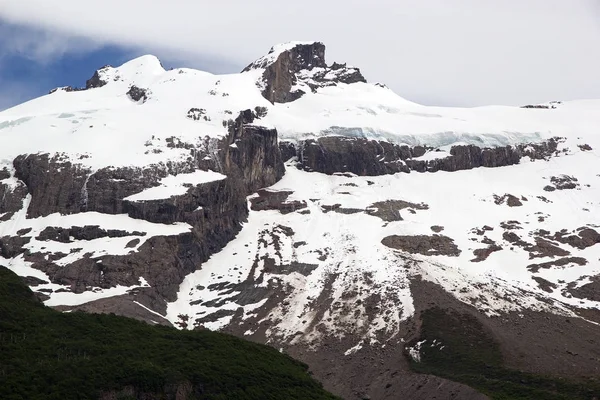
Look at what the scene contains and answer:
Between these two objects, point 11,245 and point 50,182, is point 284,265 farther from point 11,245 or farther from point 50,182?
point 50,182

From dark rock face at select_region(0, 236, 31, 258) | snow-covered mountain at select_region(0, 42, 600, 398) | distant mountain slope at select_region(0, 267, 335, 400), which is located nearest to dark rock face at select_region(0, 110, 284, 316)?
dark rock face at select_region(0, 236, 31, 258)

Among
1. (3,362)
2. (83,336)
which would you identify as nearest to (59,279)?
(83,336)

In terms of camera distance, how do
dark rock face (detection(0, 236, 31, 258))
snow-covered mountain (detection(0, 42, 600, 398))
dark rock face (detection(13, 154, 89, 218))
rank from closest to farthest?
snow-covered mountain (detection(0, 42, 600, 398)) → dark rock face (detection(0, 236, 31, 258)) → dark rock face (detection(13, 154, 89, 218))

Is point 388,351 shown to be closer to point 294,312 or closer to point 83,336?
point 294,312

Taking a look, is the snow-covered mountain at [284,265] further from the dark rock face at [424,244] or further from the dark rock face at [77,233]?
the dark rock face at [424,244]

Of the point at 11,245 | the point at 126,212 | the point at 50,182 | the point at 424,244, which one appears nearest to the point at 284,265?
the point at 424,244

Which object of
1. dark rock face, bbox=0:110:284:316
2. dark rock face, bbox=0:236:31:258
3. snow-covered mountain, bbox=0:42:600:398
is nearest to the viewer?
snow-covered mountain, bbox=0:42:600:398

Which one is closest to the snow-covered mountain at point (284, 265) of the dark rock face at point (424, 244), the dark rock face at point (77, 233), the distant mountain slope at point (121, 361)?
the dark rock face at point (77, 233)

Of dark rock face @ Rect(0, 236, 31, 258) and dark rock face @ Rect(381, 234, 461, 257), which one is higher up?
dark rock face @ Rect(0, 236, 31, 258)

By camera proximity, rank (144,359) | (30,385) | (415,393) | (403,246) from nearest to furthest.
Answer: (30,385), (144,359), (415,393), (403,246)

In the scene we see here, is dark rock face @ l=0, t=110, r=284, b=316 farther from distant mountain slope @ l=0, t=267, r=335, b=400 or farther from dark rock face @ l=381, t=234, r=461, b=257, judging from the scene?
distant mountain slope @ l=0, t=267, r=335, b=400
